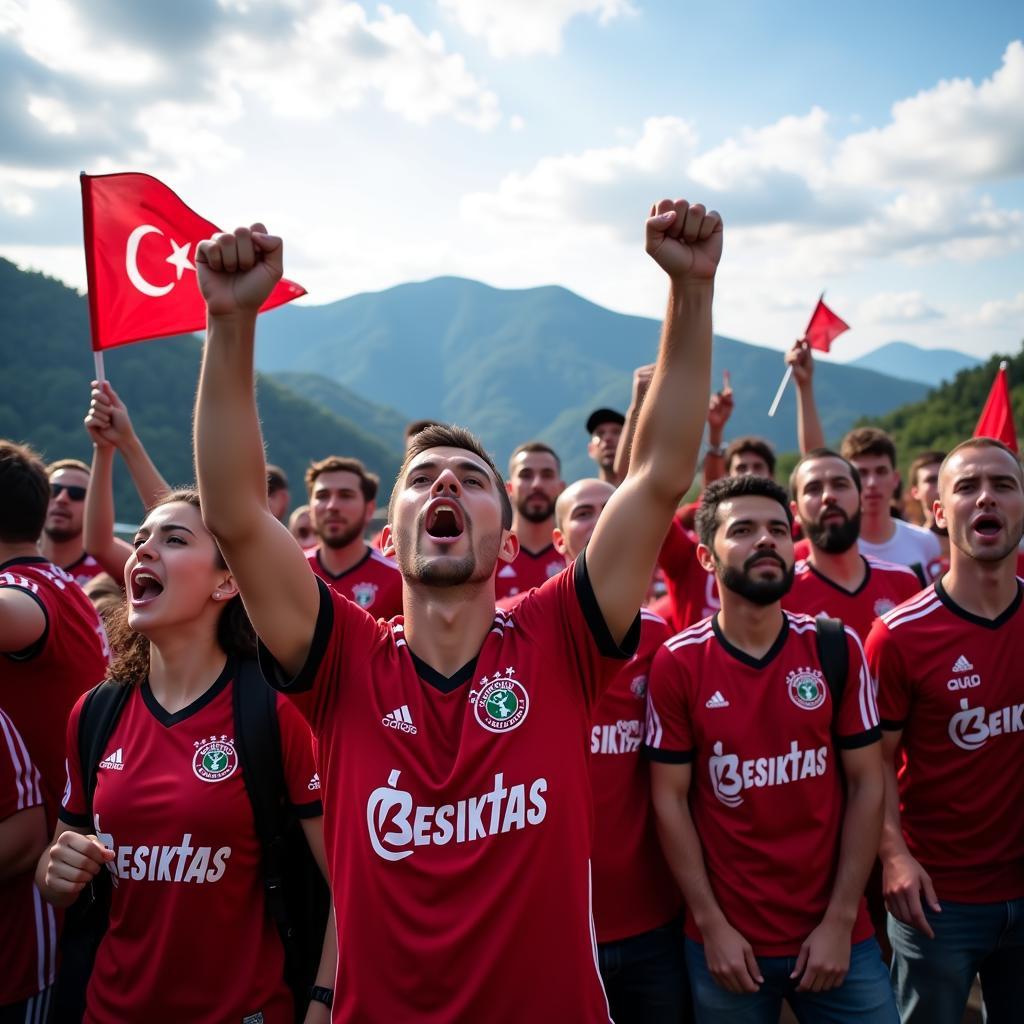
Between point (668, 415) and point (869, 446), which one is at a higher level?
point (869, 446)

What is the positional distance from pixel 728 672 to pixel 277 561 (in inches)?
76.3

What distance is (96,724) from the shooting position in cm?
279

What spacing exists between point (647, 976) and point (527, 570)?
2.74m

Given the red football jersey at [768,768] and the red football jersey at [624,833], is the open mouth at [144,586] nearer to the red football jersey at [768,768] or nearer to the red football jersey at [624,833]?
the red football jersey at [624,833]

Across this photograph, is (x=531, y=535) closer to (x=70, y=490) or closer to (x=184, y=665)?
(x=70, y=490)

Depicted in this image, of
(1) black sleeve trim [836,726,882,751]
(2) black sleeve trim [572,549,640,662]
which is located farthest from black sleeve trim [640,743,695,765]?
(2) black sleeve trim [572,549,640,662]

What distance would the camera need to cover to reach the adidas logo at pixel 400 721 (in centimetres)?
220

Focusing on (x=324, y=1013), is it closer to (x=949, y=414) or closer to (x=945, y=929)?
(x=945, y=929)

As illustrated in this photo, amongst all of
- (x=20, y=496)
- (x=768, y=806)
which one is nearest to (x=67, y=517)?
(x=20, y=496)

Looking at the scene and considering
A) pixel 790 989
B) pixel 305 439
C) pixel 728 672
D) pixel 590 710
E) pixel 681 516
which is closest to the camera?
pixel 590 710

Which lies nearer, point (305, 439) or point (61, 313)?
point (61, 313)

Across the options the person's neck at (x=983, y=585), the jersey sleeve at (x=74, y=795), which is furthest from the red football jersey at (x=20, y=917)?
the person's neck at (x=983, y=585)

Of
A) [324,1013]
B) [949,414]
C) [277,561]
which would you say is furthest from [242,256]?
[949,414]

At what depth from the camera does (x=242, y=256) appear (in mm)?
1991
